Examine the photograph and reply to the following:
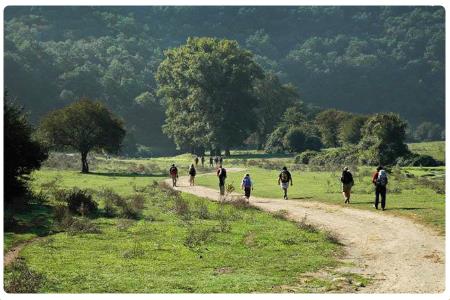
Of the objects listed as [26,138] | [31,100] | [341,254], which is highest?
[31,100]

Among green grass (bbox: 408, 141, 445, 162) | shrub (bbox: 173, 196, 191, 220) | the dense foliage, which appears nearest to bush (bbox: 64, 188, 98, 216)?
the dense foliage

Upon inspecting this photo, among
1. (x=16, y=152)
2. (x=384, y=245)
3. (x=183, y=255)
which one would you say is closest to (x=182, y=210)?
(x=16, y=152)

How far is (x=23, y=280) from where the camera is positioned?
1666 centimetres

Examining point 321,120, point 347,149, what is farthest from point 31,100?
point 347,149

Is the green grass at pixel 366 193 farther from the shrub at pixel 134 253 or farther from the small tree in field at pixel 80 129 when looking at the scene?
the small tree in field at pixel 80 129

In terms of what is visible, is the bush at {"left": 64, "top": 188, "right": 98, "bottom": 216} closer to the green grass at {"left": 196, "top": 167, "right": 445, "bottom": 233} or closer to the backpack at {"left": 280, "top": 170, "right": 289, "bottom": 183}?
the backpack at {"left": 280, "top": 170, "right": 289, "bottom": 183}

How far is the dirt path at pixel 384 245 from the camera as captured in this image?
17622mm

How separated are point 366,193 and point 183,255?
74.0ft

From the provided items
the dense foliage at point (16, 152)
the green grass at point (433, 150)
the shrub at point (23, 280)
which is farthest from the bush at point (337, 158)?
the shrub at point (23, 280)

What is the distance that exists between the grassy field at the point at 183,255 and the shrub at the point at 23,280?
0.07m

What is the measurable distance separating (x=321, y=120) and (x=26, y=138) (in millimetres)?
89195

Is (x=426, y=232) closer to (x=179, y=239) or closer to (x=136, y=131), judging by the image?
(x=179, y=239)

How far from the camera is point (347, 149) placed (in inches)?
3297

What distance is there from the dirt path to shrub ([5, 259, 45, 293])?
8354mm
